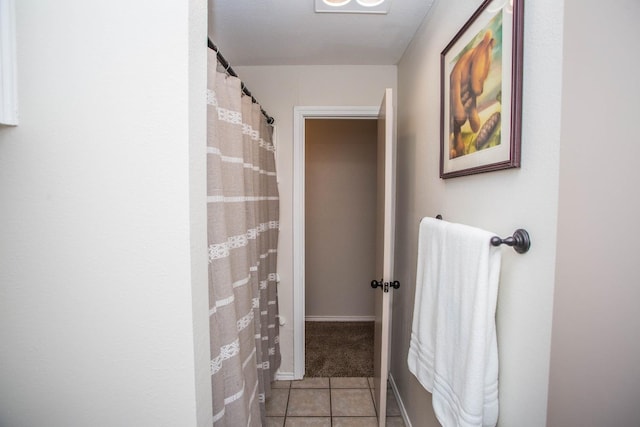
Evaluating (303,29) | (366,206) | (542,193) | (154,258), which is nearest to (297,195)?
(303,29)

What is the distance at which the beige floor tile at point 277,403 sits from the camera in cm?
176

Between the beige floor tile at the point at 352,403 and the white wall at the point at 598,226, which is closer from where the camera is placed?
the white wall at the point at 598,226

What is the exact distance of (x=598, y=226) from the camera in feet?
2.04

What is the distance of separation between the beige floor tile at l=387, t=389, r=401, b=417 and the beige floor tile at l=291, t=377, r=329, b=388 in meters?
0.45

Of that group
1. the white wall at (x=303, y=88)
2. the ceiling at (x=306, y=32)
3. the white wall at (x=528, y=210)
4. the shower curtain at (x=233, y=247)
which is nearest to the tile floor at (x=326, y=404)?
the shower curtain at (x=233, y=247)

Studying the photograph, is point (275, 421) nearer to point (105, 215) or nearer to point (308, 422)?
point (308, 422)

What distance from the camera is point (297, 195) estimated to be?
205cm

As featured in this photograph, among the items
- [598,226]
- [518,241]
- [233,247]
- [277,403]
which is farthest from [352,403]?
[598,226]

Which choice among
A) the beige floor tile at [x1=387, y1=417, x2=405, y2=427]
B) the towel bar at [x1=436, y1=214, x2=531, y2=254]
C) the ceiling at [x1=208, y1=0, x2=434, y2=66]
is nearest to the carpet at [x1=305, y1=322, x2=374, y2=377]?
Result: the beige floor tile at [x1=387, y1=417, x2=405, y2=427]

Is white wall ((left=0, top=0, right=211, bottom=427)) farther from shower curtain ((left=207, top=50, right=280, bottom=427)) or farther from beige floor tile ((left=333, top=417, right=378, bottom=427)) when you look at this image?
beige floor tile ((left=333, top=417, right=378, bottom=427))

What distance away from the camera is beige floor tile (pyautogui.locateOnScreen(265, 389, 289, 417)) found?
1.76m

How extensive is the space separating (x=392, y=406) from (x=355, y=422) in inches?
12.8

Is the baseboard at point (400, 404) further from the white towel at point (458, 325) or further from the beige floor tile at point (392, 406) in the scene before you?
the white towel at point (458, 325)

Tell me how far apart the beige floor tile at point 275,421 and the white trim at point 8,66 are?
1.87 meters
